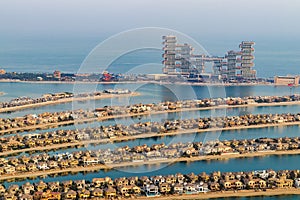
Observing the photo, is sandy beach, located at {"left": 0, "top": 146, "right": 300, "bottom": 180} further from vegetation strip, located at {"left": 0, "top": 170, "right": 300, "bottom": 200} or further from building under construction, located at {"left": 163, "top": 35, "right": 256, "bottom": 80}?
building under construction, located at {"left": 163, "top": 35, "right": 256, "bottom": 80}

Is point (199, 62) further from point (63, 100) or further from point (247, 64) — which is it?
point (63, 100)

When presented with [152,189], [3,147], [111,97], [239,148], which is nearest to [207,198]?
[152,189]

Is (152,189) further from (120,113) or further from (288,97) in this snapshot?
(288,97)

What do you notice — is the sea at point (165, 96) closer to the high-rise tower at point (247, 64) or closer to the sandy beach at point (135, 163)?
the sandy beach at point (135, 163)

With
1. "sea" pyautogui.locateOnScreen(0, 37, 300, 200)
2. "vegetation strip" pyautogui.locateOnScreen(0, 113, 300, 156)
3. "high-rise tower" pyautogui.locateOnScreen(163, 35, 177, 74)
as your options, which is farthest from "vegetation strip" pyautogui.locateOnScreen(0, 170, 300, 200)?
"high-rise tower" pyautogui.locateOnScreen(163, 35, 177, 74)

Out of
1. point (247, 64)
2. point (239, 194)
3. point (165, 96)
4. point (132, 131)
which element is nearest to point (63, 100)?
point (165, 96)

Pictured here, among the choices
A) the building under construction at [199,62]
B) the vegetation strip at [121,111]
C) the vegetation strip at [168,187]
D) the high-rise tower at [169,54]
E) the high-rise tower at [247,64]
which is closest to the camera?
the vegetation strip at [168,187]

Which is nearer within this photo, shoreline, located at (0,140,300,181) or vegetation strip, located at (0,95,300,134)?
shoreline, located at (0,140,300,181)

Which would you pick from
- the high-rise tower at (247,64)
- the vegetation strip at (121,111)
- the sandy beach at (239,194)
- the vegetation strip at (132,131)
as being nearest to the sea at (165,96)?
the sandy beach at (239,194)
